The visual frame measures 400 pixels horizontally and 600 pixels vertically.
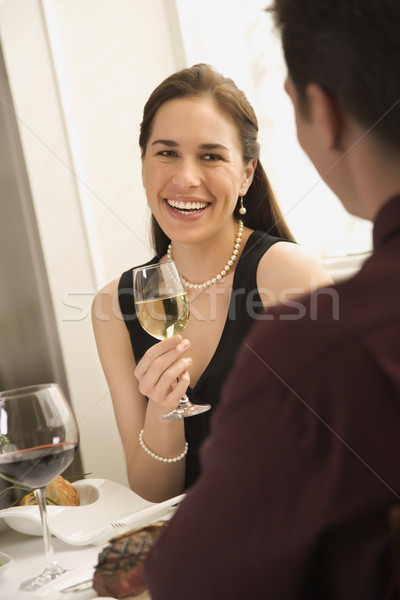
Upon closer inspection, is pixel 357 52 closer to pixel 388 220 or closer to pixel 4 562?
pixel 388 220

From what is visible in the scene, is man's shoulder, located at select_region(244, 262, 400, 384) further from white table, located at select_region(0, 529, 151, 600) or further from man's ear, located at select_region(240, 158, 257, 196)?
man's ear, located at select_region(240, 158, 257, 196)

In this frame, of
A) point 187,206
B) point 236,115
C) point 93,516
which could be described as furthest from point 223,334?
point 93,516

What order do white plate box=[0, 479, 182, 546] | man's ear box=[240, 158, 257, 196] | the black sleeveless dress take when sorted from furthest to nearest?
1. man's ear box=[240, 158, 257, 196]
2. the black sleeveless dress
3. white plate box=[0, 479, 182, 546]

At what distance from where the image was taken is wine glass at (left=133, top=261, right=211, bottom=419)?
142cm

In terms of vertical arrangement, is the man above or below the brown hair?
below

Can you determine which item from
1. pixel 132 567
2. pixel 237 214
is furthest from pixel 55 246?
pixel 132 567

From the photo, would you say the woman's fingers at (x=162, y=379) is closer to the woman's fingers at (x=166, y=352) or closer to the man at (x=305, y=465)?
the woman's fingers at (x=166, y=352)

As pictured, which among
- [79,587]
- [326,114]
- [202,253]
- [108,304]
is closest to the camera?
[326,114]

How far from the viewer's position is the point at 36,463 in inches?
37.6

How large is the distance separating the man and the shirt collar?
37 mm

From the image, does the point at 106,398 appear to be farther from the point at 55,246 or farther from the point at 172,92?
the point at 172,92

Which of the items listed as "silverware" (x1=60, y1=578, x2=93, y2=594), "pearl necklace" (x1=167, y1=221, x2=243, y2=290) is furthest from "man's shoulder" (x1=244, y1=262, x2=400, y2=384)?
"pearl necklace" (x1=167, y1=221, x2=243, y2=290)

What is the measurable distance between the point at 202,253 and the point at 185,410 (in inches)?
27.3

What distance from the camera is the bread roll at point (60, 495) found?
1390mm
